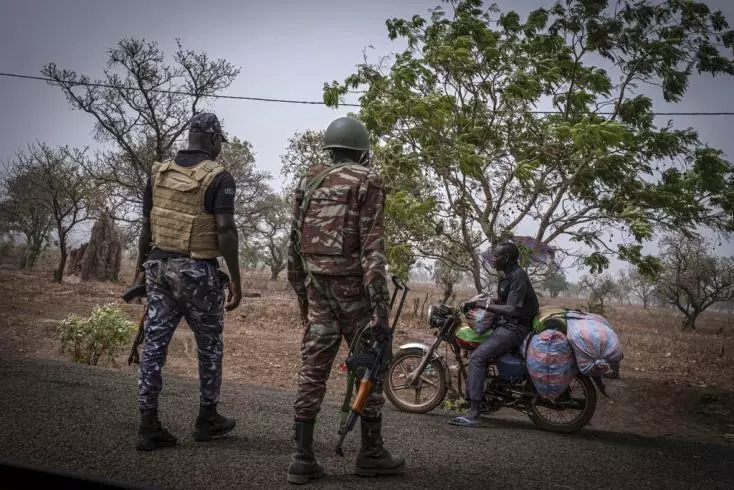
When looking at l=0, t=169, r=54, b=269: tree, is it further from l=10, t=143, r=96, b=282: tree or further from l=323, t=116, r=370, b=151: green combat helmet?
l=323, t=116, r=370, b=151: green combat helmet

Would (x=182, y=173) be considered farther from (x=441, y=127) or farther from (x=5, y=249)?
(x=5, y=249)

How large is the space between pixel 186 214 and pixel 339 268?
123cm

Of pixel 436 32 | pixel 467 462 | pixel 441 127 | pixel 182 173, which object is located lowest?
pixel 467 462

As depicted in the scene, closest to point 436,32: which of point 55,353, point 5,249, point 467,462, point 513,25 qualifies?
point 513,25

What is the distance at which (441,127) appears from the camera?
883 centimetres

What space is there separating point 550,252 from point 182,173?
6.27m

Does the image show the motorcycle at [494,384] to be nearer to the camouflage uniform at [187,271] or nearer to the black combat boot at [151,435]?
the camouflage uniform at [187,271]

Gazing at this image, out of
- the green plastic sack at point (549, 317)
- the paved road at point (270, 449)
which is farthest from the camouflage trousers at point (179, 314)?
the green plastic sack at point (549, 317)

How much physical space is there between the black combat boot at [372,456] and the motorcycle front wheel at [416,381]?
3088 mm

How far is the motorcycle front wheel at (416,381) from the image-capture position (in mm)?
6641

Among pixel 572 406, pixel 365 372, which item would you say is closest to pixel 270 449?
pixel 365 372

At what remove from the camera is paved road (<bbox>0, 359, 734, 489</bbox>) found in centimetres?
344

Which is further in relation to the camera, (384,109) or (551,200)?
(551,200)

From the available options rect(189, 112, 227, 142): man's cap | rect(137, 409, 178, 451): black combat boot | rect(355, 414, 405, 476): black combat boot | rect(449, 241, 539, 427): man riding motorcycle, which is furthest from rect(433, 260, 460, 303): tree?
rect(137, 409, 178, 451): black combat boot
